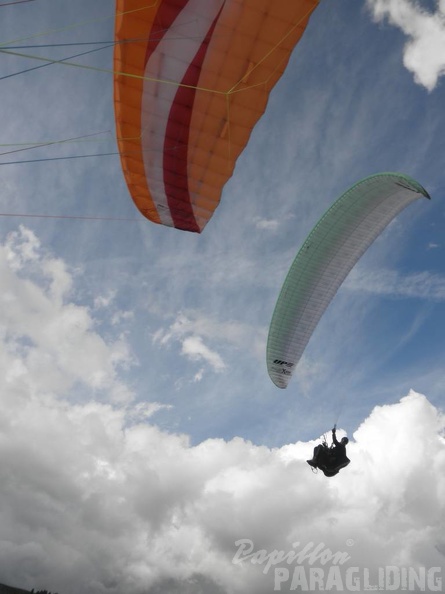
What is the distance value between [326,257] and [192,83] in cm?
787

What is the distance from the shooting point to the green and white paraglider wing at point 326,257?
1275 cm

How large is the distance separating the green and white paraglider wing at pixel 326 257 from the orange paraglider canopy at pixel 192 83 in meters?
4.78

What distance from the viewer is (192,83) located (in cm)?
839

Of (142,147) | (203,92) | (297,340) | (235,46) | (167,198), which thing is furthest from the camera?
(297,340)

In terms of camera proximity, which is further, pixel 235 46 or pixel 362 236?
pixel 362 236

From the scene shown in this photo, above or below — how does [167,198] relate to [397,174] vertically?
below

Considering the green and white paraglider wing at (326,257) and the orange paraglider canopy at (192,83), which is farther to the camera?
the green and white paraglider wing at (326,257)

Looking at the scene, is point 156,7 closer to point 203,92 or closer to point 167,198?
point 203,92

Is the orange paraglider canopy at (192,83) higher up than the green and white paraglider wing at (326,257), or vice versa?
the green and white paraglider wing at (326,257)

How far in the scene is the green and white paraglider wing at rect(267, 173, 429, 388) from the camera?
12750mm

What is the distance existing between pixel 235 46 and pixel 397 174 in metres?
5.65

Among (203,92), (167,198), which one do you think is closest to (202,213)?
(167,198)

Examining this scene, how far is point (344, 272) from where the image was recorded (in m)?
15.5

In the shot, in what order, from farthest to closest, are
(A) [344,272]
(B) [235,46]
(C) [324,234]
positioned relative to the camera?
(A) [344,272], (C) [324,234], (B) [235,46]
